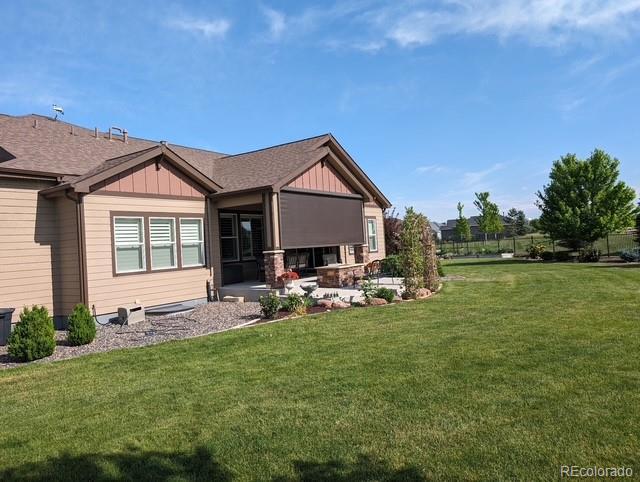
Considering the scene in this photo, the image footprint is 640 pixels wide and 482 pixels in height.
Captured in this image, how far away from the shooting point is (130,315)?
10.8 meters

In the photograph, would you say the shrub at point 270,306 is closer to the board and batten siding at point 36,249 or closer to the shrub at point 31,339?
the shrub at point 31,339

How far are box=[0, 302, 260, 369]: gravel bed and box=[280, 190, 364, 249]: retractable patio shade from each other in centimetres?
288

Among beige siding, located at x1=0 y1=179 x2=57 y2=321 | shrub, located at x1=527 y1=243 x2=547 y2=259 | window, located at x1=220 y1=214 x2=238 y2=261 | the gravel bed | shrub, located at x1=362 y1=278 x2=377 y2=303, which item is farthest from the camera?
shrub, located at x1=527 y1=243 x2=547 y2=259

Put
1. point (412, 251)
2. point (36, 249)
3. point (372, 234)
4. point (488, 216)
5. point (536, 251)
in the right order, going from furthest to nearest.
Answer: point (488, 216), point (536, 251), point (372, 234), point (412, 251), point (36, 249)

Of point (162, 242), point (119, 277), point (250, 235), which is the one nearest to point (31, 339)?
point (119, 277)

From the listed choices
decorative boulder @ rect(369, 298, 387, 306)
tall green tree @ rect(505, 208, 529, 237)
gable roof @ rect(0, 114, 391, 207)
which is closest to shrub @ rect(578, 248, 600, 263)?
gable roof @ rect(0, 114, 391, 207)

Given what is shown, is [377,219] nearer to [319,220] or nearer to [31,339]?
[319,220]

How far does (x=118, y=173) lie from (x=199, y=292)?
13.4 feet

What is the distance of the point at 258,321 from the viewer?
999cm

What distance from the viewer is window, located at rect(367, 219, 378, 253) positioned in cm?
2088

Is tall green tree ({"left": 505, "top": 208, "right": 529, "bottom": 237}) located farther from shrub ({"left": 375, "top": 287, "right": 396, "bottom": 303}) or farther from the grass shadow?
the grass shadow

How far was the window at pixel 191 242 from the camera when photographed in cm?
1299

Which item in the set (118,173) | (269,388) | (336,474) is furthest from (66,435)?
(118,173)

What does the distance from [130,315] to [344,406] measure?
25.8 ft
